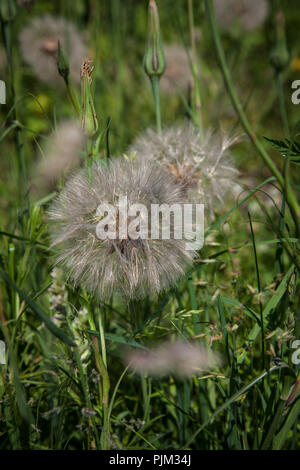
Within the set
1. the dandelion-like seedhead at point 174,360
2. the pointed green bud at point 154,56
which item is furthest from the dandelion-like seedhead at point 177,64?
the dandelion-like seedhead at point 174,360

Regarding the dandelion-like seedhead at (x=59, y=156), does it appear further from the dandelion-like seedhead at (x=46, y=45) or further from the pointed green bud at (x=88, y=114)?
the dandelion-like seedhead at (x=46, y=45)

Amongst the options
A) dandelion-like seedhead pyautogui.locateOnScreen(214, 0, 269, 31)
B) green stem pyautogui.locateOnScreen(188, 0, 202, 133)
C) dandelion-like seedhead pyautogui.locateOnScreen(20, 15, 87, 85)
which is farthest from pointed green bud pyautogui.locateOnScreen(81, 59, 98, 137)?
dandelion-like seedhead pyautogui.locateOnScreen(214, 0, 269, 31)

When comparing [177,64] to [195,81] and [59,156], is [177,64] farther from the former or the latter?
[59,156]

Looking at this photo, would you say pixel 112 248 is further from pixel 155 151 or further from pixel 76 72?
pixel 76 72

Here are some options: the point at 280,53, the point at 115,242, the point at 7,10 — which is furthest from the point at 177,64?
the point at 115,242

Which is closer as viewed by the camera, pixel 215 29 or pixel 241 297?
pixel 215 29
